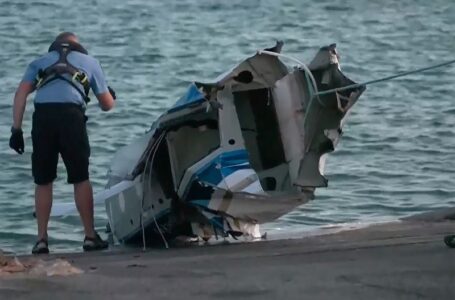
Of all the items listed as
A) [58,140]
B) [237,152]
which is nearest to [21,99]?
[58,140]

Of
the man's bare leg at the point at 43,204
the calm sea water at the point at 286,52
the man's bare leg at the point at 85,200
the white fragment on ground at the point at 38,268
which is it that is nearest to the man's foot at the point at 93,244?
the man's bare leg at the point at 85,200

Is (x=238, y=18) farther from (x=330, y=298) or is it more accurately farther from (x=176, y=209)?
(x=330, y=298)

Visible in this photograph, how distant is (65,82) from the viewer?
1012 centimetres

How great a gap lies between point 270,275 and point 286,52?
1919 centimetres

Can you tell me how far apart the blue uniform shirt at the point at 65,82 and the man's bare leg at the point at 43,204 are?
2.30 ft

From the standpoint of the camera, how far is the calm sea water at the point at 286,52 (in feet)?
47.6

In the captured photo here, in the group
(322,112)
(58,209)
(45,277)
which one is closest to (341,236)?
(322,112)

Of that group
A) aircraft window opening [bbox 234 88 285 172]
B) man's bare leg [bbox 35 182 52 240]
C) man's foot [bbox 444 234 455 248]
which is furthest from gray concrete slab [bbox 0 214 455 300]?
aircraft window opening [bbox 234 88 285 172]

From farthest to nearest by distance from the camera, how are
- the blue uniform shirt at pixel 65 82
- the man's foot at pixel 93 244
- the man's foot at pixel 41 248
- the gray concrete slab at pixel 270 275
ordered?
the man's foot at pixel 93 244 < the man's foot at pixel 41 248 < the blue uniform shirt at pixel 65 82 < the gray concrete slab at pixel 270 275

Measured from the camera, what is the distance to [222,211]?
33.9ft

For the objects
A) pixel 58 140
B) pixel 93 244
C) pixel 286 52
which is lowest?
pixel 286 52

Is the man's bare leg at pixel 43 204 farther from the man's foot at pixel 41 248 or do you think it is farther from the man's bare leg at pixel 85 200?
the man's bare leg at pixel 85 200

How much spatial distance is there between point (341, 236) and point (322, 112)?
38.6 inches

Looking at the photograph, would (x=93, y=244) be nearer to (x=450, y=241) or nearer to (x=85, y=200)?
(x=85, y=200)
